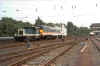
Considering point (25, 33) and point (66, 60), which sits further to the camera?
point (25, 33)

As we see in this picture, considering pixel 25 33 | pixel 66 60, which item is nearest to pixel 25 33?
pixel 25 33

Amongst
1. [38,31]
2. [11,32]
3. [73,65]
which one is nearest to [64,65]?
[73,65]

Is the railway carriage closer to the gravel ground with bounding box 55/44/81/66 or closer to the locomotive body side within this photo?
the locomotive body side

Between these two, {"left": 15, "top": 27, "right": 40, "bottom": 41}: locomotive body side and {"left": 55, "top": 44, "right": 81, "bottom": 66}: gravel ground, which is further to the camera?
{"left": 15, "top": 27, "right": 40, "bottom": 41}: locomotive body side

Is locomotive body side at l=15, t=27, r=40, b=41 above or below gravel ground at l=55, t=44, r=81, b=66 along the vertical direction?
above

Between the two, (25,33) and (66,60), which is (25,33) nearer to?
(25,33)

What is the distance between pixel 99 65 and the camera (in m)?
11.2

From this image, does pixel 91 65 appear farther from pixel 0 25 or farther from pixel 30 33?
pixel 0 25

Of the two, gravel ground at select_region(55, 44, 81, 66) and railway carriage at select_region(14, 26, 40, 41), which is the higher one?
railway carriage at select_region(14, 26, 40, 41)

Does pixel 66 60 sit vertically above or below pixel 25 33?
below

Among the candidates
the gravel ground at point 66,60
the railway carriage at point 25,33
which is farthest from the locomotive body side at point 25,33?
the gravel ground at point 66,60

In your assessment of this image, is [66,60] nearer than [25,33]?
Yes

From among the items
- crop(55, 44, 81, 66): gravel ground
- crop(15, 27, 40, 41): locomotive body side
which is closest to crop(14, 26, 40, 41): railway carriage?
crop(15, 27, 40, 41): locomotive body side

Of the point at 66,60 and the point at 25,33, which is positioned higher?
the point at 25,33
